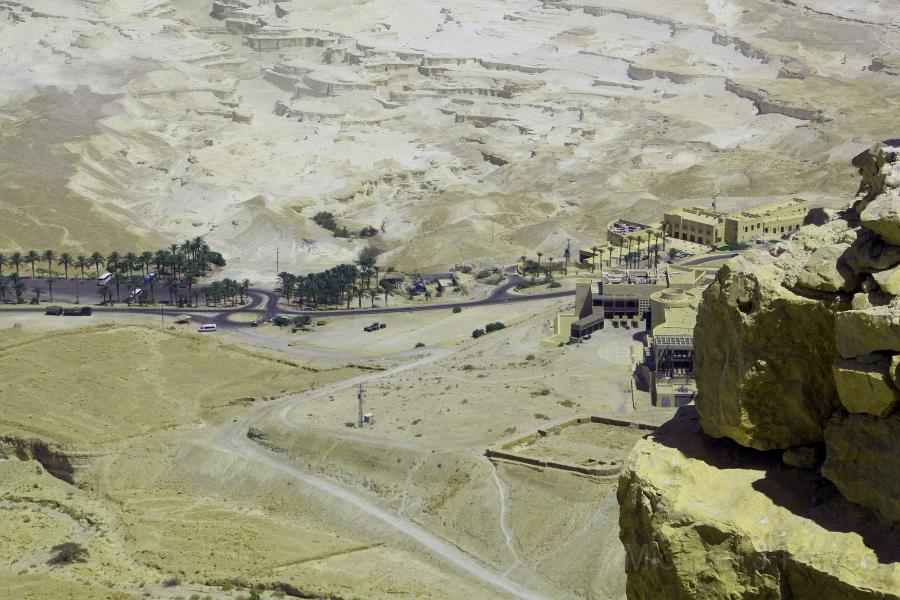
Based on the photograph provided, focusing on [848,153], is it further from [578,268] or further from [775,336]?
[775,336]

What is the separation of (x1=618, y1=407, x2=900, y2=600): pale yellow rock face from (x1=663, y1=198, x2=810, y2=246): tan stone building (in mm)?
86541

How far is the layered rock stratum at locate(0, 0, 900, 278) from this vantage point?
12238 centimetres

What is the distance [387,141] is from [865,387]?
5842 inches

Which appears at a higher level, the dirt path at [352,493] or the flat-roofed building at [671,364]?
the flat-roofed building at [671,364]

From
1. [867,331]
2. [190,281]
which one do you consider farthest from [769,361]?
[190,281]

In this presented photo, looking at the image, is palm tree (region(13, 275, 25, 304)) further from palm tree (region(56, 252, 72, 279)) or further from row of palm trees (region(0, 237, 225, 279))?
palm tree (region(56, 252, 72, 279))

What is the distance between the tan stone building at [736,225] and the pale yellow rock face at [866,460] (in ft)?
288

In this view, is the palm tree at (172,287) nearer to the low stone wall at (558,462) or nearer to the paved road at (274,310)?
the paved road at (274,310)

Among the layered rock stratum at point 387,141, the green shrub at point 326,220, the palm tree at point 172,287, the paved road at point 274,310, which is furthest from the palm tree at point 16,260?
the green shrub at point 326,220

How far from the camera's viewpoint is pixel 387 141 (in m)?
159

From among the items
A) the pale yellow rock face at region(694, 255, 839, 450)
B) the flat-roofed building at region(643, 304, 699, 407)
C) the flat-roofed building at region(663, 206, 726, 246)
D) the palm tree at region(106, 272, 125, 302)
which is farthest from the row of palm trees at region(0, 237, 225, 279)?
the pale yellow rock face at region(694, 255, 839, 450)

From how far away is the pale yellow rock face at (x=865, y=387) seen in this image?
1190 cm

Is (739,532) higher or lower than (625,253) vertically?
lower

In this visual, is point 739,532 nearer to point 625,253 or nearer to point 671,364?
point 671,364
